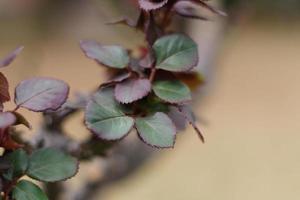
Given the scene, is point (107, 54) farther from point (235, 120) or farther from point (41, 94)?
point (235, 120)

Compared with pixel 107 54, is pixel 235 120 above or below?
below

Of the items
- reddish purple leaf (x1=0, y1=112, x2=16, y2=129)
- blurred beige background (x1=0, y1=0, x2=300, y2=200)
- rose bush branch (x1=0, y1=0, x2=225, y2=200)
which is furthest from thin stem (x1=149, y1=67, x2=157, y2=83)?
blurred beige background (x1=0, y1=0, x2=300, y2=200)

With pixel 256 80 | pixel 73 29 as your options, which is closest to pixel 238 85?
pixel 256 80

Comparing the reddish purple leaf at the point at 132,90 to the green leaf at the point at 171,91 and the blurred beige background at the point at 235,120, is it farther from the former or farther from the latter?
the blurred beige background at the point at 235,120

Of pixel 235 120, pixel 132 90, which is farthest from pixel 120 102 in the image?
pixel 235 120

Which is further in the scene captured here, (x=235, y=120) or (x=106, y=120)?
(x=235, y=120)

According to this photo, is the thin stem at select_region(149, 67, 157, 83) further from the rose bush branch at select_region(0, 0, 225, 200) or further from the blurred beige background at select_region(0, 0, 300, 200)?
the blurred beige background at select_region(0, 0, 300, 200)
